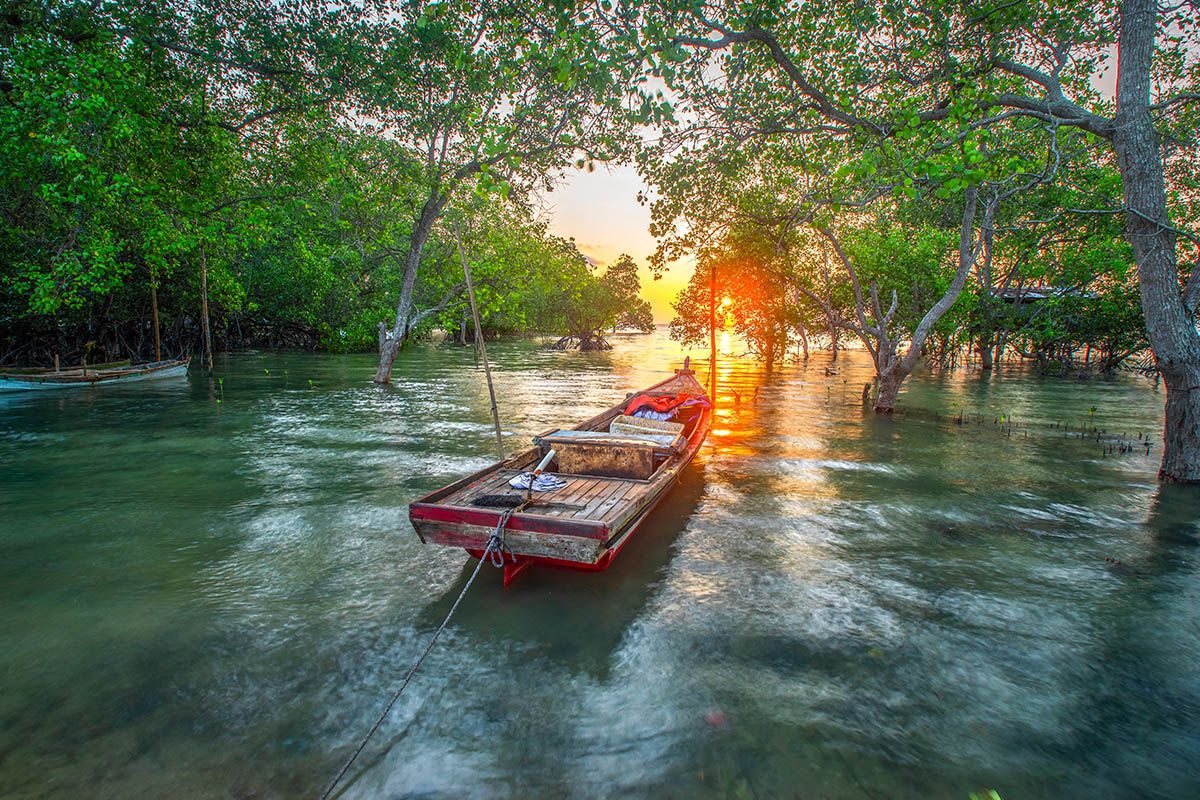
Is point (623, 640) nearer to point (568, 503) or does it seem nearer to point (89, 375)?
point (568, 503)

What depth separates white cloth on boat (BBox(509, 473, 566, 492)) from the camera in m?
6.47

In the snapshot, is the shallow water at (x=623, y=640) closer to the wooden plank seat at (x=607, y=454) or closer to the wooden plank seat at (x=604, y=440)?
the wooden plank seat at (x=607, y=454)

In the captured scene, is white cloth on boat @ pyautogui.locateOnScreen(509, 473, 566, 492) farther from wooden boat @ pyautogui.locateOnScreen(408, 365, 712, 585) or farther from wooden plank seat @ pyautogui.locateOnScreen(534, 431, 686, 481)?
wooden plank seat @ pyautogui.locateOnScreen(534, 431, 686, 481)

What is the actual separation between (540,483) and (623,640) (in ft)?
7.23

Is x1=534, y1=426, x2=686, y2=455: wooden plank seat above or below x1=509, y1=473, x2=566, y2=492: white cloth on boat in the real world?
above

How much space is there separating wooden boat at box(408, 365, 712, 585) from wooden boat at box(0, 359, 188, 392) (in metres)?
18.5

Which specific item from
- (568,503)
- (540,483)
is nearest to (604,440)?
(540,483)

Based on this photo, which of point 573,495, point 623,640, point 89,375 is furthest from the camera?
point 89,375

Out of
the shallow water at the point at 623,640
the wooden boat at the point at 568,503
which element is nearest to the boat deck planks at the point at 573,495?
the wooden boat at the point at 568,503

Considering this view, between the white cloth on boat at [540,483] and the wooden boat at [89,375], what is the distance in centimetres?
1917

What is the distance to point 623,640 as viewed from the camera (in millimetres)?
5043

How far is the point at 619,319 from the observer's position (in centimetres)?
5575

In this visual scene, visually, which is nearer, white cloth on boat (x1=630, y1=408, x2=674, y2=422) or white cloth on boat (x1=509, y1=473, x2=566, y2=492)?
white cloth on boat (x1=509, y1=473, x2=566, y2=492)

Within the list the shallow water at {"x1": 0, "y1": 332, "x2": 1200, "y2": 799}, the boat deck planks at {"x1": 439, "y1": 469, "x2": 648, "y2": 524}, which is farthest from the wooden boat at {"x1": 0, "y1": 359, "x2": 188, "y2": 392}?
the boat deck planks at {"x1": 439, "y1": 469, "x2": 648, "y2": 524}
